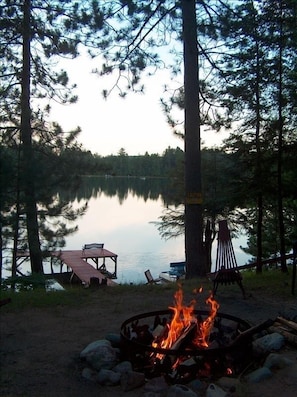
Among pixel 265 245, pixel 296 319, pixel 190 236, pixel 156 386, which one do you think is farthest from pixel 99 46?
pixel 265 245

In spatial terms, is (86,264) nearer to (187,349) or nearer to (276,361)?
(187,349)

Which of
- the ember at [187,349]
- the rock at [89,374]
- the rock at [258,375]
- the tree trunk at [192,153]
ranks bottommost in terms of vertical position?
the rock at [89,374]

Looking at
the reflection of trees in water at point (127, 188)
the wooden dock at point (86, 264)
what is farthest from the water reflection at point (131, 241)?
the reflection of trees in water at point (127, 188)

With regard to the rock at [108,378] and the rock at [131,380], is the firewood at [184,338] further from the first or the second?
the rock at [108,378]

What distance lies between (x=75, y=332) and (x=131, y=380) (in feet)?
4.75

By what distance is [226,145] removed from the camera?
30.7 feet

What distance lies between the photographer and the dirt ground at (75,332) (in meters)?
3.31

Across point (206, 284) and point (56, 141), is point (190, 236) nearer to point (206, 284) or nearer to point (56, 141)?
point (206, 284)

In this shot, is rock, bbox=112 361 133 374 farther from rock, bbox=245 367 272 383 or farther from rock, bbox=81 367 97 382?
rock, bbox=245 367 272 383

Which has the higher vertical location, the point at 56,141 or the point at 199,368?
the point at 56,141

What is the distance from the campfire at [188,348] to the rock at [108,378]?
219 mm

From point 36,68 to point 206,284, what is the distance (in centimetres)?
639

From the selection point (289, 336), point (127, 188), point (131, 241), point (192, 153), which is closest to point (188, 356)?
point (289, 336)

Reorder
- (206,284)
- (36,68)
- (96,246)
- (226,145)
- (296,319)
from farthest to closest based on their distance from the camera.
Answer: (96,246)
(36,68)
(226,145)
(206,284)
(296,319)
